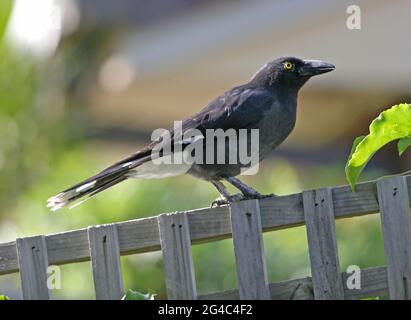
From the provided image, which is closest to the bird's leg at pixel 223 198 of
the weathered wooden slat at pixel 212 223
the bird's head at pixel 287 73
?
the bird's head at pixel 287 73

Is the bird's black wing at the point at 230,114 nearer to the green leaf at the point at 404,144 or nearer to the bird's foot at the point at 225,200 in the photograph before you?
the bird's foot at the point at 225,200

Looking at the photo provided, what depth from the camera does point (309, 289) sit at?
361 cm

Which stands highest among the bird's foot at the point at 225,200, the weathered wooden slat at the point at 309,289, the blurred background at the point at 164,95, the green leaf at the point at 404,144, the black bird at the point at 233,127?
the blurred background at the point at 164,95

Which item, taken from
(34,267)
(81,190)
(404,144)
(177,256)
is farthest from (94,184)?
(404,144)

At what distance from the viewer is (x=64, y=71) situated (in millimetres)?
14414

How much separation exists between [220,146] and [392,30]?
369 inches

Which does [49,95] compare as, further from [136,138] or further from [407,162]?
[407,162]

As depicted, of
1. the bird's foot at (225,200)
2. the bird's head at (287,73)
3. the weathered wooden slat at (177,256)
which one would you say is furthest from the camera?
the bird's head at (287,73)

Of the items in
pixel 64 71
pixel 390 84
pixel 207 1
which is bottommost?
pixel 390 84

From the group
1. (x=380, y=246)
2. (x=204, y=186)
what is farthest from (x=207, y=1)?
(x=380, y=246)

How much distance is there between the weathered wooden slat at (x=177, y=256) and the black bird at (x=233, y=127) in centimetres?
135

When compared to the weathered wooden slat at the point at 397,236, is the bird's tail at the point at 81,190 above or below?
above

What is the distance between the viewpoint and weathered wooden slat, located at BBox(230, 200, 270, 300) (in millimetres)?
3570

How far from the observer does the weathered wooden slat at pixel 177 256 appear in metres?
3.62
